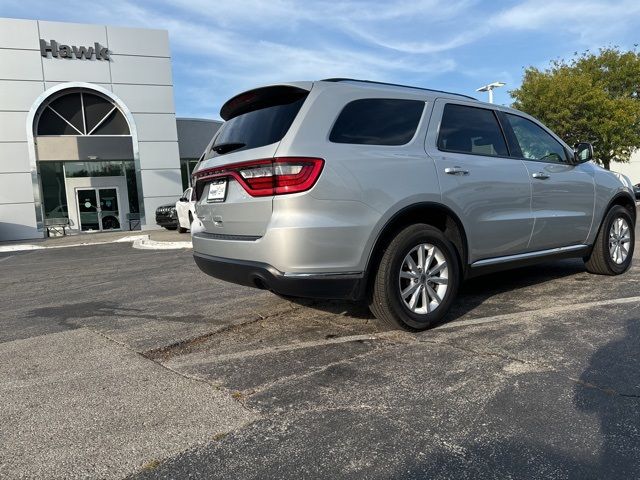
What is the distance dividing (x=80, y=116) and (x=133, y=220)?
190 inches

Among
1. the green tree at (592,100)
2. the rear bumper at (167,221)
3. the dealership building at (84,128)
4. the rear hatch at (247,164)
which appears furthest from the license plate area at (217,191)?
the green tree at (592,100)

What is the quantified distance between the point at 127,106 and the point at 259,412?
68.0 feet

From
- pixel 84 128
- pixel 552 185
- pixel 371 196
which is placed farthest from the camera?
pixel 84 128

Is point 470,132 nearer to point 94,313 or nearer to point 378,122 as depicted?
point 378,122

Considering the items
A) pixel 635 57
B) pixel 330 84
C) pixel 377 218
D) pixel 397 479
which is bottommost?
pixel 397 479

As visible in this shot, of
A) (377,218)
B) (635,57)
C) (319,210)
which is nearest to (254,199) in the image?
(319,210)

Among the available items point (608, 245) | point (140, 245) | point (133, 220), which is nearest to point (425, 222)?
point (608, 245)

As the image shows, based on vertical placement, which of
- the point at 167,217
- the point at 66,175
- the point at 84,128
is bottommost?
the point at 167,217

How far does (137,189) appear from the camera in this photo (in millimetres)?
21469

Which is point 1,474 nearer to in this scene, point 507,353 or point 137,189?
point 507,353

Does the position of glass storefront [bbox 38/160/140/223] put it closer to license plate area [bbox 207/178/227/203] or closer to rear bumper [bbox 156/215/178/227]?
rear bumper [bbox 156/215/178/227]

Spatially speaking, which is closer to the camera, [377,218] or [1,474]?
[1,474]

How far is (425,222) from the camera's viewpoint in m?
4.16

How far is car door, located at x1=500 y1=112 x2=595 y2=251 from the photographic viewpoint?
4879 mm
